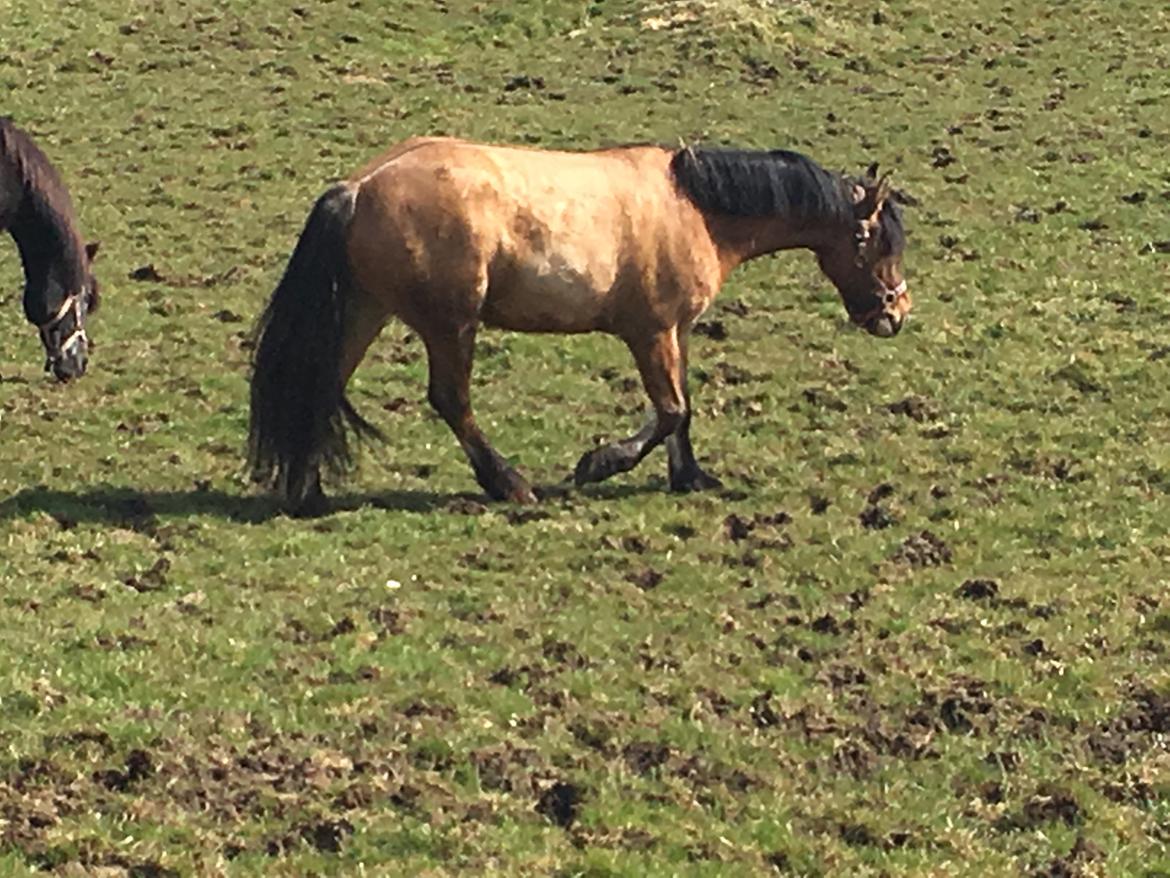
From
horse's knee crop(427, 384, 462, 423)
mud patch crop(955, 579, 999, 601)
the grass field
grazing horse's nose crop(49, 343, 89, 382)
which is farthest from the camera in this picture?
grazing horse's nose crop(49, 343, 89, 382)

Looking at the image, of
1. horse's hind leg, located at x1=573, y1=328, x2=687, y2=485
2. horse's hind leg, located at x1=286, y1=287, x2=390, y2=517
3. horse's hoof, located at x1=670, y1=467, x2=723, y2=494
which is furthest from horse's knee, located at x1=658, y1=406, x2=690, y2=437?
horse's hind leg, located at x1=286, y1=287, x2=390, y2=517

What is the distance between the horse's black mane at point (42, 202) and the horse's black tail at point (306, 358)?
162cm

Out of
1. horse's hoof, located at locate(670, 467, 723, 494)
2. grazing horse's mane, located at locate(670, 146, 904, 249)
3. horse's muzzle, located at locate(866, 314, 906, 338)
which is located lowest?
horse's hoof, located at locate(670, 467, 723, 494)

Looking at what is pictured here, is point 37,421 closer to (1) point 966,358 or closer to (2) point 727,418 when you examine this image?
(2) point 727,418

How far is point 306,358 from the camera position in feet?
33.9

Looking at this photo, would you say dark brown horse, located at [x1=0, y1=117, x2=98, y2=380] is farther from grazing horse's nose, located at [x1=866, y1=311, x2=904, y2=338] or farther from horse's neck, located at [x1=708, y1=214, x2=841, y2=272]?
grazing horse's nose, located at [x1=866, y1=311, x2=904, y2=338]

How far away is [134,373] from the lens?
13.7 metres

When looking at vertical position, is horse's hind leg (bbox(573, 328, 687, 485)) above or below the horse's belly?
below

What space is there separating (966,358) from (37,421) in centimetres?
731

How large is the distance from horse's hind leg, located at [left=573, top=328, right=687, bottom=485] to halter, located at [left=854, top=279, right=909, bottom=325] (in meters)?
1.78

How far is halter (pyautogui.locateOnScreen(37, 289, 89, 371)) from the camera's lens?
11328 mm

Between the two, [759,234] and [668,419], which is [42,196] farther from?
[759,234]

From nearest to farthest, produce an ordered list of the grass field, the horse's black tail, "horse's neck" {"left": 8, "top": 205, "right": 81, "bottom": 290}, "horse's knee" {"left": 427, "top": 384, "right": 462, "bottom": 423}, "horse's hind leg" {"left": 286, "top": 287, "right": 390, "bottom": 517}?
the grass field
the horse's black tail
"horse's hind leg" {"left": 286, "top": 287, "right": 390, "bottom": 517}
"horse's knee" {"left": 427, "top": 384, "right": 462, "bottom": 423}
"horse's neck" {"left": 8, "top": 205, "right": 81, "bottom": 290}

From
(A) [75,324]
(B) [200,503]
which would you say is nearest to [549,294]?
(B) [200,503]
